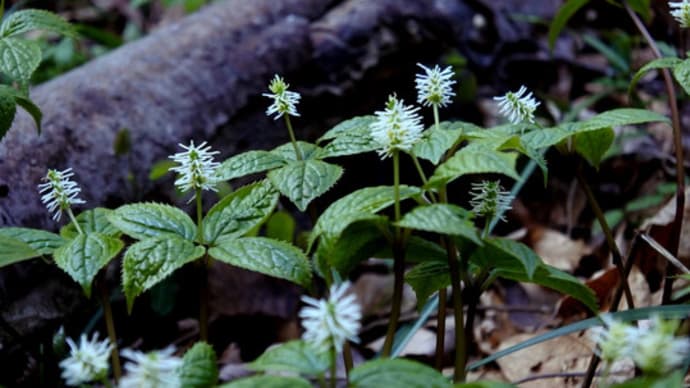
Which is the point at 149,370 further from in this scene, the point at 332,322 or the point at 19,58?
the point at 19,58

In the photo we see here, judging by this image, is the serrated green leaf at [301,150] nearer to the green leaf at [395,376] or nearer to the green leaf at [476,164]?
the green leaf at [476,164]

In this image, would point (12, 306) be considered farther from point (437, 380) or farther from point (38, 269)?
point (437, 380)

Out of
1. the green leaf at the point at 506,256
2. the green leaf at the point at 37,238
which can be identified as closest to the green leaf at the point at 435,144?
the green leaf at the point at 506,256

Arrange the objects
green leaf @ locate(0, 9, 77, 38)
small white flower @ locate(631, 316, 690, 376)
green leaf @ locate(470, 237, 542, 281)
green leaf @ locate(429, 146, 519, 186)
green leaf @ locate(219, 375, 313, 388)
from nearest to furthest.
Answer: small white flower @ locate(631, 316, 690, 376)
green leaf @ locate(219, 375, 313, 388)
green leaf @ locate(429, 146, 519, 186)
green leaf @ locate(470, 237, 542, 281)
green leaf @ locate(0, 9, 77, 38)

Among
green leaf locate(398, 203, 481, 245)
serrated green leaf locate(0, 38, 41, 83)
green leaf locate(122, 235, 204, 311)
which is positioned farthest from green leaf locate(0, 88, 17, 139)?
green leaf locate(398, 203, 481, 245)

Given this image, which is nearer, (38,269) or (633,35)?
(38,269)

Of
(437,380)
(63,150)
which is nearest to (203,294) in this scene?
Result: (437,380)

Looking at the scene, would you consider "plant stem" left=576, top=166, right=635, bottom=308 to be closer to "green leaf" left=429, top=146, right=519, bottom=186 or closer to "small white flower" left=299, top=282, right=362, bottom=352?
"green leaf" left=429, top=146, right=519, bottom=186
